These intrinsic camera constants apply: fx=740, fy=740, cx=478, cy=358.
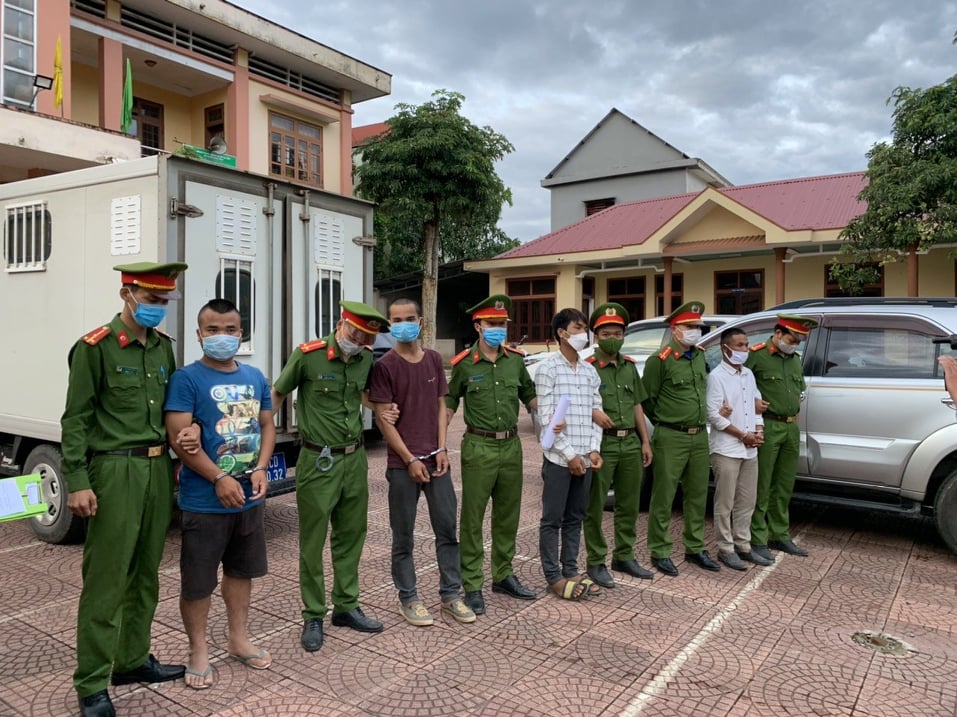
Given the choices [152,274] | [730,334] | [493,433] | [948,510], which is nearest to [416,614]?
[493,433]

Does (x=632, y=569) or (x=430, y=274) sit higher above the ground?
(x=430, y=274)

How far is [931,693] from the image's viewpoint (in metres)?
3.42

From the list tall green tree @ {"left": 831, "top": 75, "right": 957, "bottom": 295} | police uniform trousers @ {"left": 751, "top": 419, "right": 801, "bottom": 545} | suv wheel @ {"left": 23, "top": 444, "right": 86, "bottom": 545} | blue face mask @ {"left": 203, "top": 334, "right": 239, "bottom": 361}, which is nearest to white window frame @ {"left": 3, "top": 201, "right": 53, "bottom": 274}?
suv wheel @ {"left": 23, "top": 444, "right": 86, "bottom": 545}

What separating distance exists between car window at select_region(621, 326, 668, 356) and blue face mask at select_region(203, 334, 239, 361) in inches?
244

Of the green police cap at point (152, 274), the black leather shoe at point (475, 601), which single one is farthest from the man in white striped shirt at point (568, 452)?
the green police cap at point (152, 274)

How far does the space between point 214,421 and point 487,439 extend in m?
1.59

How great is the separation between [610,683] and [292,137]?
63.8 ft

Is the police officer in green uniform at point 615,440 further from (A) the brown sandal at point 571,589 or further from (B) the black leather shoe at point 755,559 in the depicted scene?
(B) the black leather shoe at point 755,559

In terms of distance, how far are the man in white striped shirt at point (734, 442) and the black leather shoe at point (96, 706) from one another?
3926mm

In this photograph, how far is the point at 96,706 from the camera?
3.04 meters

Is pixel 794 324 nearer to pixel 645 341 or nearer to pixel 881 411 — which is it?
pixel 881 411

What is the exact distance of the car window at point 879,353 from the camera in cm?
552

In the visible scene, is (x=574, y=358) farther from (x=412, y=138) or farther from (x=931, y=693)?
(x=412, y=138)

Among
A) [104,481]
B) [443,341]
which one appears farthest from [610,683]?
[443,341]
